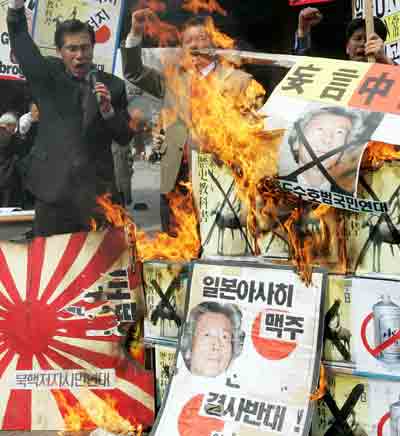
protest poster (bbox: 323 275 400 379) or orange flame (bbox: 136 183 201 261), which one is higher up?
orange flame (bbox: 136 183 201 261)

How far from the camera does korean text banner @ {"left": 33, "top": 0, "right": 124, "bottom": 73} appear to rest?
584 cm

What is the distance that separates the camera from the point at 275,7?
5965mm

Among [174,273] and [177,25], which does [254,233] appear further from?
[177,25]

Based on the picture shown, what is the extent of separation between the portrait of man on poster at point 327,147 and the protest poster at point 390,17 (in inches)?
82.1

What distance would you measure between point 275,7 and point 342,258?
9.05ft

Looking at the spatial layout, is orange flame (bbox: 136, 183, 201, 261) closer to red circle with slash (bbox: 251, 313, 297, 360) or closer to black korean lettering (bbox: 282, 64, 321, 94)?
red circle with slash (bbox: 251, 313, 297, 360)

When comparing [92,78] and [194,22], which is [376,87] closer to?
[194,22]

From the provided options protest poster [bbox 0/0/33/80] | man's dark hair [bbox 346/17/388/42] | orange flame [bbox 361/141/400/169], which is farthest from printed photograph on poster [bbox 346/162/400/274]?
protest poster [bbox 0/0/33/80]

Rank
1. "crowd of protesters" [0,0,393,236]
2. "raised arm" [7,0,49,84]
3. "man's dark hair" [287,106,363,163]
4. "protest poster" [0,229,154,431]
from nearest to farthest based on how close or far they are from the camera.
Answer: "man's dark hair" [287,106,363,163] < "protest poster" [0,229,154,431] < "raised arm" [7,0,49,84] < "crowd of protesters" [0,0,393,236]

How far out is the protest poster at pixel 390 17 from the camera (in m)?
5.77

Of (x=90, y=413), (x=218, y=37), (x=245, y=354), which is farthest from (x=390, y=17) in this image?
(x=90, y=413)

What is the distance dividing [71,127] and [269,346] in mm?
2788

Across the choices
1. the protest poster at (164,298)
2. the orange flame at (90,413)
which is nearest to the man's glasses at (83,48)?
the protest poster at (164,298)

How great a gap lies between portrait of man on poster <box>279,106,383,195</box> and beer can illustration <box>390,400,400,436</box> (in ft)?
4.24
